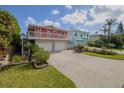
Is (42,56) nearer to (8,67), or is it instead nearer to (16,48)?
(8,67)

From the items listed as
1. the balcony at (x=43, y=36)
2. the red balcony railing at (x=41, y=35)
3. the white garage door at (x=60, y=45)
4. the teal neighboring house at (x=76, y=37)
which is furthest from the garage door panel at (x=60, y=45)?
the teal neighboring house at (x=76, y=37)

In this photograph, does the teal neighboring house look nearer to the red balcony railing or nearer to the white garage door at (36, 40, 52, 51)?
the red balcony railing

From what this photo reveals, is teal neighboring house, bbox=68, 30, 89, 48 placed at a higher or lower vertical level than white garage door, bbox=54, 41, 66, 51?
higher

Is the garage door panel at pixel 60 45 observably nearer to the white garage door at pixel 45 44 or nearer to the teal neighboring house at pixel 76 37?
the white garage door at pixel 45 44

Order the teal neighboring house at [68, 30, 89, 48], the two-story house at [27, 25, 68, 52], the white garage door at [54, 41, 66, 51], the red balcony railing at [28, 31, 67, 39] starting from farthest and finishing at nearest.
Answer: the teal neighboring house at [68, 30, 89, 48]
the white garage door at [54, 41, 66, 51]
the two-story house at [27, 25, 68, 52]
the red balcony railing at [28, 31, 67, 39]

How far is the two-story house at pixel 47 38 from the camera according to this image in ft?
59.2

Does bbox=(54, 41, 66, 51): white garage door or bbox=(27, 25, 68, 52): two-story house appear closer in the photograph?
bbox=(27, 25, 68, 52): two-story house

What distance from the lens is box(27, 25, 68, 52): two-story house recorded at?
1804 centimetres

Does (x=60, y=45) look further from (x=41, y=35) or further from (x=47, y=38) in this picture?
(x=41, y=35)

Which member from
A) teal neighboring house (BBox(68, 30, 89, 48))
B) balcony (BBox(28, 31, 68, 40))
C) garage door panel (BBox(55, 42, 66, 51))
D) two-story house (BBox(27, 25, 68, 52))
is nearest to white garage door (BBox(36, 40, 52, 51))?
two-story house (BBox(27, 25, 68, 52))

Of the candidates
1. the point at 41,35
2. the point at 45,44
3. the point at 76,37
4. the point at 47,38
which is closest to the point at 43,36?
the point at 41,35

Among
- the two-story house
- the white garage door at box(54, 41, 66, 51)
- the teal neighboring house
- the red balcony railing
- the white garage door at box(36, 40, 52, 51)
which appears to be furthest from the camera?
→ the teal neighboring house

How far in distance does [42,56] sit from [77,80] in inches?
173
